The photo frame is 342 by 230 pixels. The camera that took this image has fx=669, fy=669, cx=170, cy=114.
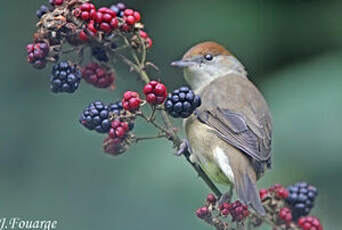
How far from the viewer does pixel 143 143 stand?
2578 mm

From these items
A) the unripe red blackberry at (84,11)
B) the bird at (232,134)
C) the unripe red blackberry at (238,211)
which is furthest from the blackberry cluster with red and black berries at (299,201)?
the unripe red blackberry at (84,11)

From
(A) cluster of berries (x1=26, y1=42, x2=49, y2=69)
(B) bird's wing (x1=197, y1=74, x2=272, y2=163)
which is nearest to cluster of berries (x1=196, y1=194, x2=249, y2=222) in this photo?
(B) bird's wing (x1=197, y1=74, x2=272, y2=163)

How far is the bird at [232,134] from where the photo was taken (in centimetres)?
222

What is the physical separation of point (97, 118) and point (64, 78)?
137mm

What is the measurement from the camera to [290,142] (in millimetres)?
2609

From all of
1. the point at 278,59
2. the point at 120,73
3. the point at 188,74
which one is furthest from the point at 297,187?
the point at 278,59

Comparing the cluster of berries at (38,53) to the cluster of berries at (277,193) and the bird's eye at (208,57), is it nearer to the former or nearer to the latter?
the cluster of berries at (277,193)

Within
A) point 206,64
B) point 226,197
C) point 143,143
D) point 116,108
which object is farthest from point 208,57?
point 116,108

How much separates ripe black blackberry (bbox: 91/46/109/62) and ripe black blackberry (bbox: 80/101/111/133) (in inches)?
6.4

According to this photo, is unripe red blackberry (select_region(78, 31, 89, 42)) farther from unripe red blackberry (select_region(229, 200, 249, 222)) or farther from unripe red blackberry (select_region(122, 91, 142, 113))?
unripe red blackberry (select_region(229, 200, 249, 222))

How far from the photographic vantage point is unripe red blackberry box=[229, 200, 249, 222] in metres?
1.72

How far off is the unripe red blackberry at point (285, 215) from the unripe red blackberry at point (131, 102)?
0.51 m

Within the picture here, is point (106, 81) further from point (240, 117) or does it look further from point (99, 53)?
point (240, 117)

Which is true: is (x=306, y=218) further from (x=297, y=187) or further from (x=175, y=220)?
(x=175, y=220)
